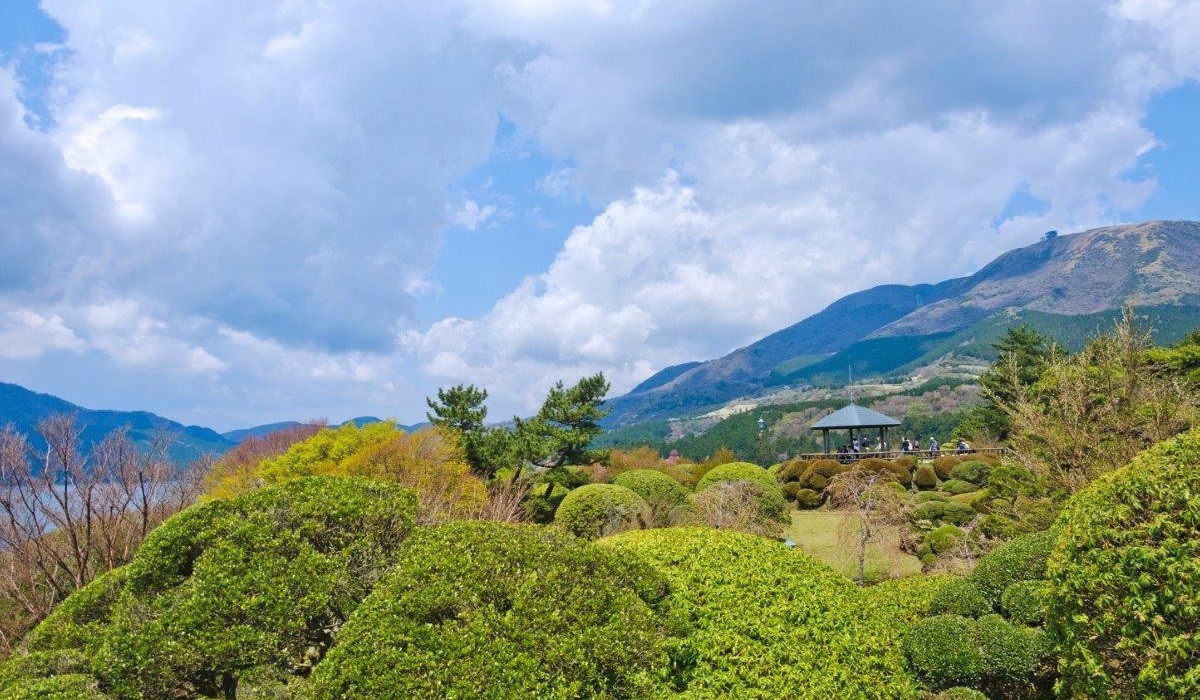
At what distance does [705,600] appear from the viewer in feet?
19.7

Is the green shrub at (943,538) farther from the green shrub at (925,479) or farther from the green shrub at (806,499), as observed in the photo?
the green shrub at (925,479)

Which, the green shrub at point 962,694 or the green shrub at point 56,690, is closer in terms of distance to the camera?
the green shrub at point 56,690

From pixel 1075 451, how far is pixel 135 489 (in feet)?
71.5

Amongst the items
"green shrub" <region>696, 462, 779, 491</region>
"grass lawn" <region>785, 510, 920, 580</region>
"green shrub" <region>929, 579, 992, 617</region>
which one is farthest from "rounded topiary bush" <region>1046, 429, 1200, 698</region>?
"green shrub" <region>696, 462, 779, 491</region>

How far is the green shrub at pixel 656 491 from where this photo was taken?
2137 cm

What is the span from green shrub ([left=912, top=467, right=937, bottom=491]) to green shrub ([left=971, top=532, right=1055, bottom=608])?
23.6 metres

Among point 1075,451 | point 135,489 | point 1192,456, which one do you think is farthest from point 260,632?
point 135,489

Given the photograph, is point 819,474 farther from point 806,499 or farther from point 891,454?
point 891,454

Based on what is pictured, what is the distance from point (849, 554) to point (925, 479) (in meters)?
14.5

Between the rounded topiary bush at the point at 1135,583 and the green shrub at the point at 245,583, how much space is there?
18.2 ft

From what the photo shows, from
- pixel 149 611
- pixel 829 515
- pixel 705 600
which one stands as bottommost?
pixel 829 515

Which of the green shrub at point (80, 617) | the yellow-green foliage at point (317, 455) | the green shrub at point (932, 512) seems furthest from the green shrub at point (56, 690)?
the green shrub at point (932, 512)

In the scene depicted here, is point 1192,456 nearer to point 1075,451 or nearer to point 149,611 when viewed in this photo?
point 149,611

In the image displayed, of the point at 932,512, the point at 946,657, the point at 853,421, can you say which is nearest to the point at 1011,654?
the point at 946,657
